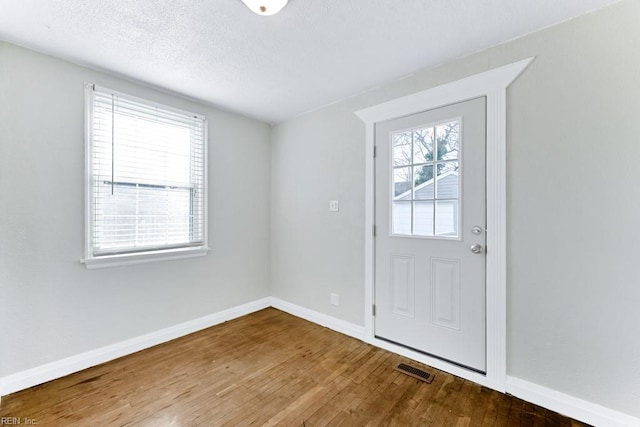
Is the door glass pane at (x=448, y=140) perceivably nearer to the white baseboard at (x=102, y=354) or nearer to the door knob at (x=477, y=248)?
the door knob at (x=477, y=248)

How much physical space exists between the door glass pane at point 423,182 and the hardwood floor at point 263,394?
1.39 m

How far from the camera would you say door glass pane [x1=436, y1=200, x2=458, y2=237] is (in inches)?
81.9

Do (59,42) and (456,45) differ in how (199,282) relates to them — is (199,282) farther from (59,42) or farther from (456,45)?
(456,45)

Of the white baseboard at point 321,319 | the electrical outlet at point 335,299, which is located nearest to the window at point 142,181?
the white baseboard at point 321,319

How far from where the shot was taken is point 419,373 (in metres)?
2.06

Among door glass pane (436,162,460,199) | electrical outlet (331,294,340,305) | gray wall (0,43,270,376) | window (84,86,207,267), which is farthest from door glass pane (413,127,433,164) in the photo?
gray wall (0,43,270,376)

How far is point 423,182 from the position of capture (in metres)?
2.24

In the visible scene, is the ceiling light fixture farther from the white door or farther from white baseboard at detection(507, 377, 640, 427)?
white baseboard at detection(507, 377, 640, 427)

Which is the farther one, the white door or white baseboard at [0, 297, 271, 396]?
the white door

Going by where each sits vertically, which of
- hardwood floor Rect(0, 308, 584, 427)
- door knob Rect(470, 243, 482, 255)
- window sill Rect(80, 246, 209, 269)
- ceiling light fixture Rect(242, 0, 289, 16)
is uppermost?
ceiling light fixture Rect(242, 0, 289, 16)

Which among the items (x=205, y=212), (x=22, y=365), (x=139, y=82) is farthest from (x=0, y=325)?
(x=139, y=82)

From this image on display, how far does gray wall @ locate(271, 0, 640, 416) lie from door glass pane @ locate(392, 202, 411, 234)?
0.72m

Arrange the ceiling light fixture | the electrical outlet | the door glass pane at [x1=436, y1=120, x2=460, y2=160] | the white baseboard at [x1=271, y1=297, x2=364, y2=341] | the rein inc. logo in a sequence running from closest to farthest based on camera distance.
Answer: the ceiling light fixture, the rein inc. logo, the door glass pane at [x1=436, y1=120, x2=460, y2=160], the white baseboard at [x1=271, y1=297, x2=364, y2=341], the electrical outlet

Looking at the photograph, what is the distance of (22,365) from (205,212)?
5.59 feet
